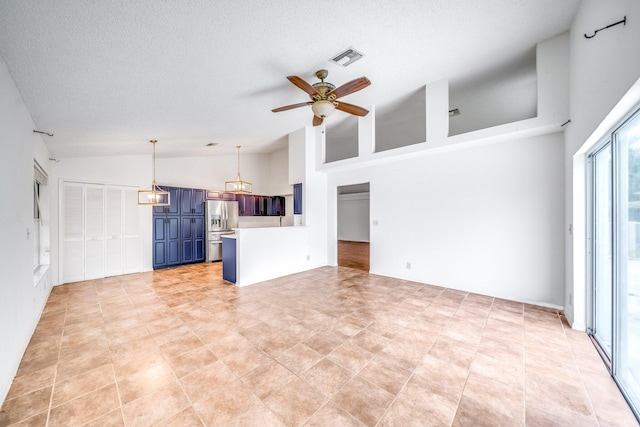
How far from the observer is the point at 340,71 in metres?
3.14

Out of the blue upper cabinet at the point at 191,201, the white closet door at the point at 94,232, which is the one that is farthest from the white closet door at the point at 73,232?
the blue upper cabinet at the point at 191,201

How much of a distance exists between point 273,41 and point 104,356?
3.42 m

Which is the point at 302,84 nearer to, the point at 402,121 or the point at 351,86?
the point at 351,86

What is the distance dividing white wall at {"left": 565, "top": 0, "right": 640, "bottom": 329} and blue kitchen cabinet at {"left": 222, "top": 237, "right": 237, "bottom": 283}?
194 inches

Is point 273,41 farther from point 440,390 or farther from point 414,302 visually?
point 414,302

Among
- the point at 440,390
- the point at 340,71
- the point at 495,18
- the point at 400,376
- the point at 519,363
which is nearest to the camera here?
the point at 440,390

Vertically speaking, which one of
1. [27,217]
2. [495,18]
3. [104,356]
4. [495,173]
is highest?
[495,18]

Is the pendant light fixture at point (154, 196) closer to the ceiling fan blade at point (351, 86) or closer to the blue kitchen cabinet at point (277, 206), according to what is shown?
the blue kitchen cabinet at point (277, 206)

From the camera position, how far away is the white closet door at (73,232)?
4.78 meters

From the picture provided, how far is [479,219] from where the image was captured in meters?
3.93

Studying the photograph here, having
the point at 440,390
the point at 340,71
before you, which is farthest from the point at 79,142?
the point at 440,390

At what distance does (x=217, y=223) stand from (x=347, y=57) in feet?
18.5

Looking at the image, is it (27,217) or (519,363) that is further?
(27,217)

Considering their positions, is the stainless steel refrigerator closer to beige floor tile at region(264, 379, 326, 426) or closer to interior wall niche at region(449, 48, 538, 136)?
beige floor tile at region(264, 379, 326, 426)
